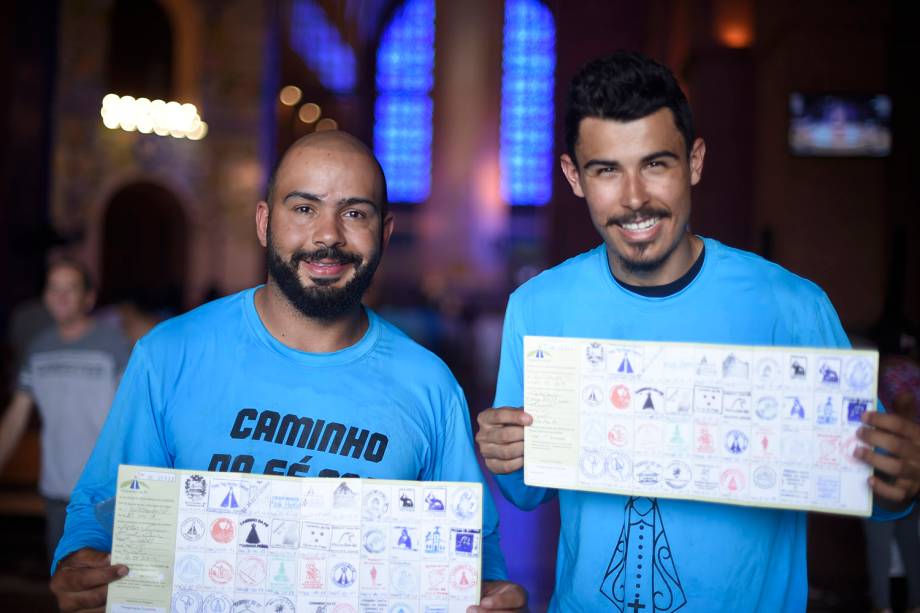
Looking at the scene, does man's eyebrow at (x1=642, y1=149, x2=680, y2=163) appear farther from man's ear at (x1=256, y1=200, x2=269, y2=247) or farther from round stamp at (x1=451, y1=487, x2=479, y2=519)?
man's ear at (x1=256, y1=200, x2=269, y2=247)

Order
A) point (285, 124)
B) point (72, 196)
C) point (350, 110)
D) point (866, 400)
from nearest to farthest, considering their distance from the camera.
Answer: point (866, 400), point (72, 196), point (285, 124), point (350, 110)

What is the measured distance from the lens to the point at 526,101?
92.4 ft

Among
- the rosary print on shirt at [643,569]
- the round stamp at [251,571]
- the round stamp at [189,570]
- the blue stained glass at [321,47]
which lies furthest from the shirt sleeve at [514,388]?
the blue stained glass at [321,47]

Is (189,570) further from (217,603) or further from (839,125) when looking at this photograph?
(839,125)

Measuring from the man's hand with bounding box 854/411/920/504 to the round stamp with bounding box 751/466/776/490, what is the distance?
0.15 meters

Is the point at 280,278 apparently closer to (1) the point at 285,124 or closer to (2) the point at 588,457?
(2) the point at 588,457

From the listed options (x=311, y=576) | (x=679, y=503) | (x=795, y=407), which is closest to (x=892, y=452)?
(x=795, y=407)

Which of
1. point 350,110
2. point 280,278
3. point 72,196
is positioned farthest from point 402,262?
point 280,278

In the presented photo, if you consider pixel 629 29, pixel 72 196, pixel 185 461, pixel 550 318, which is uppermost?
pixel 629 29

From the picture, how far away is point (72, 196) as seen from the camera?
42.8ft

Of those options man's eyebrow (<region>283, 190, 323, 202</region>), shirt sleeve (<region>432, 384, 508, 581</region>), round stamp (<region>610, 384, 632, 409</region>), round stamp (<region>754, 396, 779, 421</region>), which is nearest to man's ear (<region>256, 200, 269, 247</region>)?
man's eyebrow (<region>283, 190, 323, 202</region>)

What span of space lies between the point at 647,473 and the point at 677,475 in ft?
0.18

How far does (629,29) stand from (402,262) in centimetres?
1819

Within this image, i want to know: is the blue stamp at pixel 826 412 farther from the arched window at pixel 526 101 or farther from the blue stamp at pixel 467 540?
the arched window at pixel 526 101
